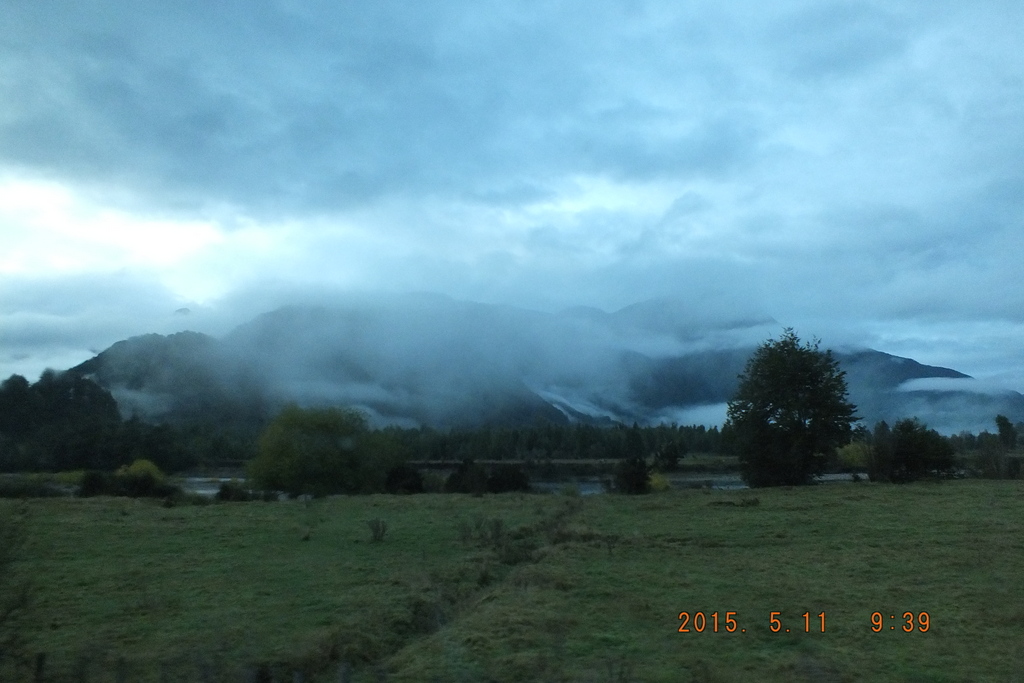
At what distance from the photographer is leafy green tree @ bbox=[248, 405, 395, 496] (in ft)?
151

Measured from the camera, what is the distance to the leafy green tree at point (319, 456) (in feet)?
151

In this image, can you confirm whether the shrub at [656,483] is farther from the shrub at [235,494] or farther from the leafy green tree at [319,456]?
the shrub at [235,494]

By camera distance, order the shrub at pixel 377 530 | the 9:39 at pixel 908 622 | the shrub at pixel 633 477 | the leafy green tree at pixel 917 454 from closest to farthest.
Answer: the 9:39 at pixel 908 622 → the shrub at pixel 377 530 → the leafy green tree at pixel 917 454 → the shrub at pixel 633 477

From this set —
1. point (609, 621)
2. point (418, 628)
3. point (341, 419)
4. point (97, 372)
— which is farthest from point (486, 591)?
point (97, 372)

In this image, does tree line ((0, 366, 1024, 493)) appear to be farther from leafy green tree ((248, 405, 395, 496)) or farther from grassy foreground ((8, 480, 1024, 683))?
grassy foreground ((8, 480, 1024, 683))

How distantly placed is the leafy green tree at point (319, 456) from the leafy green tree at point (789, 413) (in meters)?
26.1

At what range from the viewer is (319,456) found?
4719 cm

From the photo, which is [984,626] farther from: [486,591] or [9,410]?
[9,410]

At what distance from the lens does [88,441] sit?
69.6m

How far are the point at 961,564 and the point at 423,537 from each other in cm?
1626

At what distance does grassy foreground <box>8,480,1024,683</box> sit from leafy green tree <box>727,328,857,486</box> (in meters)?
16.7

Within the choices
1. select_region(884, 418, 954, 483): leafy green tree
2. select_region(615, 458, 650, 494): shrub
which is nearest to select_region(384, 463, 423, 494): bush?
select_region(615, 458, 650, 494): shrub

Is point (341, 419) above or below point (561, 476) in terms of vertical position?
above

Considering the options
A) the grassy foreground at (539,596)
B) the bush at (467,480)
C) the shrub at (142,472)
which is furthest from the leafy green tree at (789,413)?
A: the shrub at (142,472)
